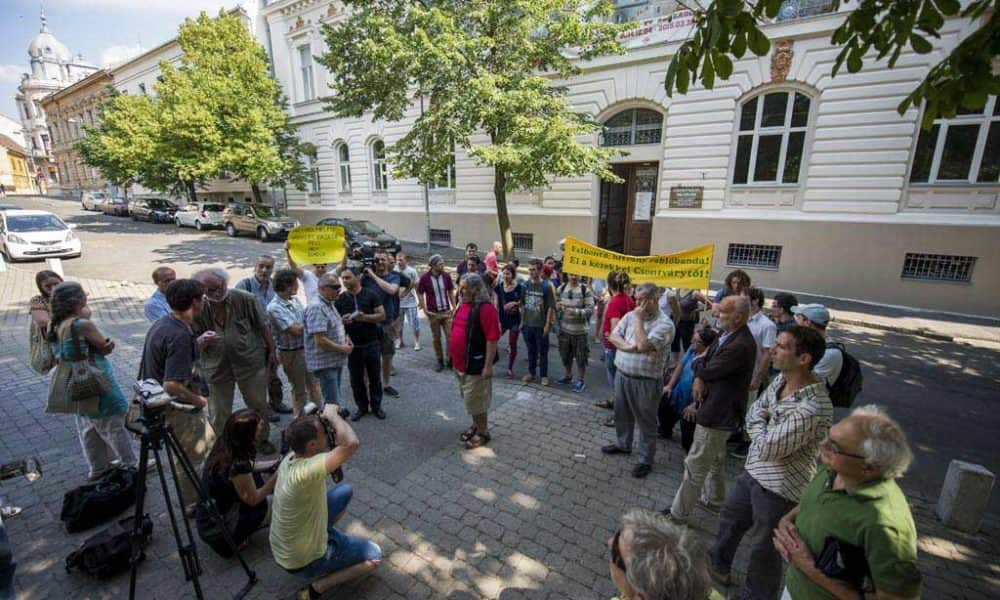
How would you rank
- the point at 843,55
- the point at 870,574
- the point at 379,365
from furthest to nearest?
the point at 379,365, the point at 843,55, the point at 870,574

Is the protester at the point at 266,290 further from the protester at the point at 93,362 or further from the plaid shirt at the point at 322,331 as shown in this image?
the protester at the point at 93,362

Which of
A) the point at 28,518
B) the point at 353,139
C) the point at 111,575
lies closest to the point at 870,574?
the point at 111,575

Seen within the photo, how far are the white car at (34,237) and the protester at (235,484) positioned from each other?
18033 mm

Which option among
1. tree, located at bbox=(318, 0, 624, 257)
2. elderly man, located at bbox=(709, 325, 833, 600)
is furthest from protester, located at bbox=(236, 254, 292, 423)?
tree, located at bbox=(318, 0, 624, 257)

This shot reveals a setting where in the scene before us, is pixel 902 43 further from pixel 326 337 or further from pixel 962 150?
pixel 962 150

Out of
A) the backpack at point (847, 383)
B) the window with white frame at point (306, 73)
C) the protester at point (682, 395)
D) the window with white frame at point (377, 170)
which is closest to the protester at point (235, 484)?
the protester at point (682, 395)

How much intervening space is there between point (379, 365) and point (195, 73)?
24802mm

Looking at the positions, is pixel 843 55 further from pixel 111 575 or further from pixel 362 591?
pixel 111 575

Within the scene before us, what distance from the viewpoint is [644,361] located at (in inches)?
162

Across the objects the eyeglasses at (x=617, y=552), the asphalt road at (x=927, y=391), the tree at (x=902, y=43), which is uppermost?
the tree at (x=902, y=43)

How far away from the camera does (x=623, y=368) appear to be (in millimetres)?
4246

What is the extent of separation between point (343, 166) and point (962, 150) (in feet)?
79.7

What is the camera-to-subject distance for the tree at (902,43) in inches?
100

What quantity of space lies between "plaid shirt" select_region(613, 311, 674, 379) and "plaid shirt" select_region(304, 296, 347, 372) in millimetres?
3007
